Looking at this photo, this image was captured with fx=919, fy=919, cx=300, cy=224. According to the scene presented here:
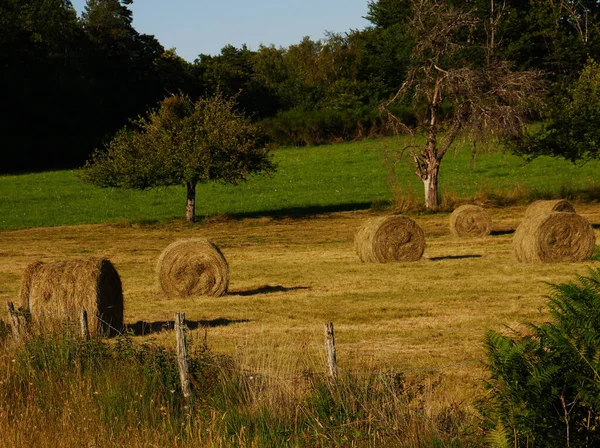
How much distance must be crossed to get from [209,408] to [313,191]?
141ft

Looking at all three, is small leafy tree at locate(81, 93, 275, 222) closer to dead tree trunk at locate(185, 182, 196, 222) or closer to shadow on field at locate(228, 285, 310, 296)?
dead tree trunk at locate(185, 182, 196, 222)

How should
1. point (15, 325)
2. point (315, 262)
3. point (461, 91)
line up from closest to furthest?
point (15, 325), point (315, 262), point (461, 91)

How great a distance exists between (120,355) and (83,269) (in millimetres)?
4911

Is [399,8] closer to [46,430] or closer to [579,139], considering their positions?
[579,139]

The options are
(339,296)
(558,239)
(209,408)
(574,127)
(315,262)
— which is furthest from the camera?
(574,127)

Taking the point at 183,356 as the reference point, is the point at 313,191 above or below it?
above

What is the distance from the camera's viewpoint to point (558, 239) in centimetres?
2319

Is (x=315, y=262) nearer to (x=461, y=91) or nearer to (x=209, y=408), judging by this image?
(x=461, y=91)

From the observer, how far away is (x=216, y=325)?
16.4 metres

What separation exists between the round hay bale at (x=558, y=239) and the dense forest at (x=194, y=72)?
39131 millimetres

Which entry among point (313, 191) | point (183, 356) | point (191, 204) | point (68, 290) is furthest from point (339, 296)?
point (313, 191)

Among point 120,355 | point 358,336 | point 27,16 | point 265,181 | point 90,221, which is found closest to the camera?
point 120,355

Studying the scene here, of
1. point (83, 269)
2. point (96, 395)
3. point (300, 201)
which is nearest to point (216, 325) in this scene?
point (83, 269)

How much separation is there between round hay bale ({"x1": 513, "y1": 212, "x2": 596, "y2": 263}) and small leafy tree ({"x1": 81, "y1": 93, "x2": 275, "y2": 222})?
1842 centimetres
